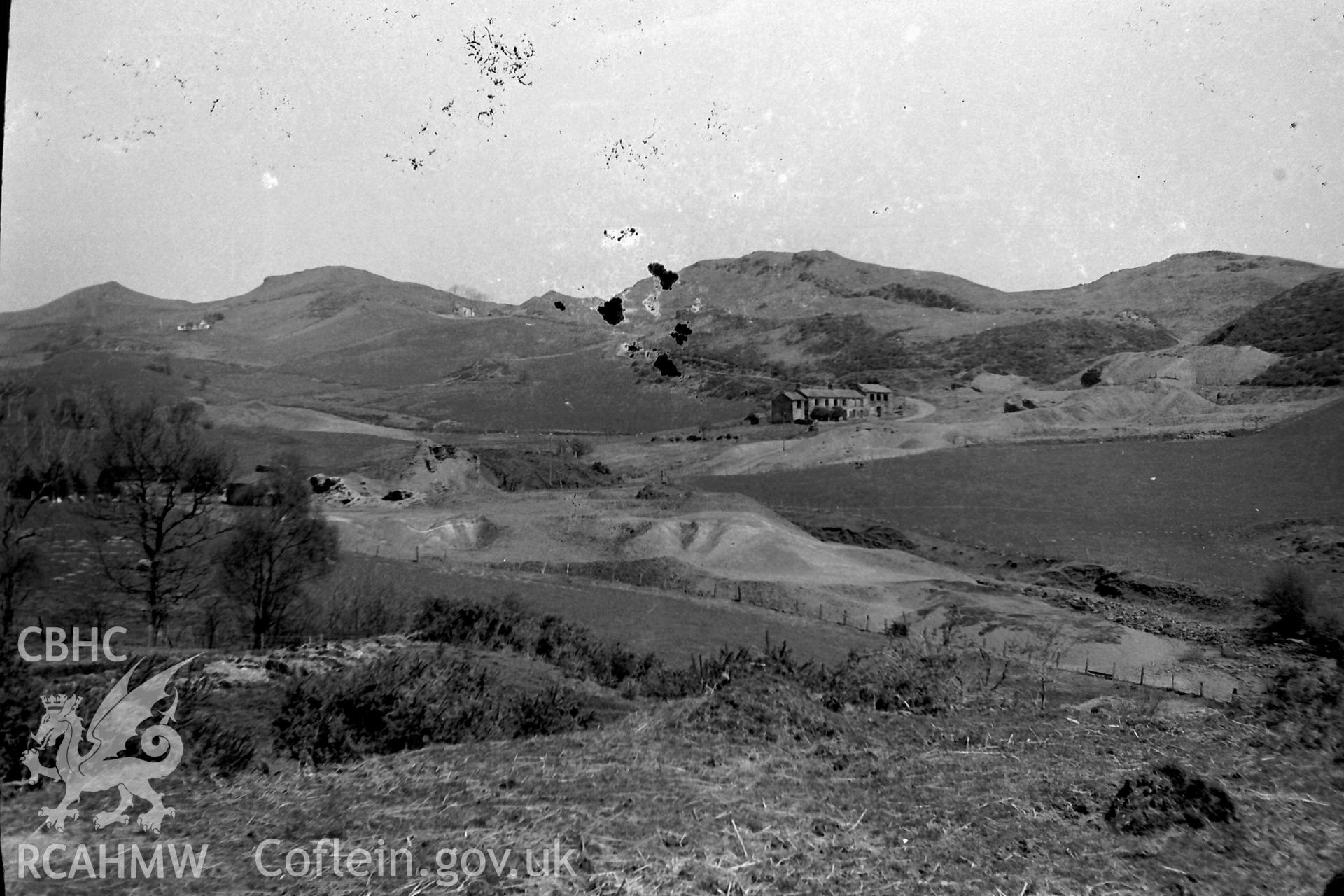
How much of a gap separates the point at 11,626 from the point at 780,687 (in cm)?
1643

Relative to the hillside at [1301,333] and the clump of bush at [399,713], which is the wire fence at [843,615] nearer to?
the clump of bush at [399,713]

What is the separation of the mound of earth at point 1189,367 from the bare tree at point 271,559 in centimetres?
6118

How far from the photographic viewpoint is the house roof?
7388cm

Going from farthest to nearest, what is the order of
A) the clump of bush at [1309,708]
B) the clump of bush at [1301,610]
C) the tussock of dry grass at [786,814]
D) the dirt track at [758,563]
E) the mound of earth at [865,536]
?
1. the mound of earth at [865,536]
2. the dirt track at [758,563]
3. the clump of bush at [1301,610]
4. the clump of bush at [1309,708]
5. the tussock of dry grass at [786,814]

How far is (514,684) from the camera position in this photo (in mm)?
10375

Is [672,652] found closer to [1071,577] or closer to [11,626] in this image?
[11,626]

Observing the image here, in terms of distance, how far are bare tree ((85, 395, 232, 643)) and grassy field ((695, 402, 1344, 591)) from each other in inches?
1122

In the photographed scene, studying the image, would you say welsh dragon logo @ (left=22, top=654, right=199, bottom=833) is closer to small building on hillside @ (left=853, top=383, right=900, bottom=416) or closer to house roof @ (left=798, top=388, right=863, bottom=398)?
house roof @ (left=798, top=388, right=863, bottom=398)

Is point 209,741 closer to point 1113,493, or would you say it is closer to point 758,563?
point 758,563

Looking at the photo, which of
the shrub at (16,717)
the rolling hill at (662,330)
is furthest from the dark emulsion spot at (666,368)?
the shrub at (16,717)

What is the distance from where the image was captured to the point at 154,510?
21.7m

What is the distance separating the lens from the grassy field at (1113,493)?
29.8 m

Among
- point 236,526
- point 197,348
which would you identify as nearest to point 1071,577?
point 236,526

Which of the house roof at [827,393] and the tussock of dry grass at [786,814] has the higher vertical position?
the house roof at [827,393]
